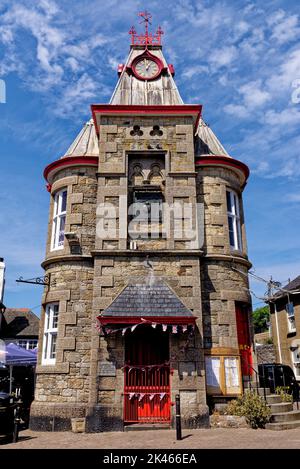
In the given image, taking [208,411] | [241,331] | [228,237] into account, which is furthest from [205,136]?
[208,411]

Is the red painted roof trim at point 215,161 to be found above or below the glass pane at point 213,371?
above

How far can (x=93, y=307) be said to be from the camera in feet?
41.0

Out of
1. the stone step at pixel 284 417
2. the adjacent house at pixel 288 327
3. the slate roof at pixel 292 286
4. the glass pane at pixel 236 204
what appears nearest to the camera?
the stone step at pixel 284 417

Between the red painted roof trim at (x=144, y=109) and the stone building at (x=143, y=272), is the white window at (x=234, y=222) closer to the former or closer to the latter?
the stone building at (x=143, y=272)

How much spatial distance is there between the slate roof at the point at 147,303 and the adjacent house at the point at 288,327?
15279mm

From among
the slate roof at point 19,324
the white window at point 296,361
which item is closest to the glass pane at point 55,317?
the white window at point 296,361

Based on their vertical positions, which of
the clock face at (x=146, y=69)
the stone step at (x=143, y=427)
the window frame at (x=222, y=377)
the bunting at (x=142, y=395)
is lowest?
the stone step at (x=143, y=427)

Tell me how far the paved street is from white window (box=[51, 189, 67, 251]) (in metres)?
6.20

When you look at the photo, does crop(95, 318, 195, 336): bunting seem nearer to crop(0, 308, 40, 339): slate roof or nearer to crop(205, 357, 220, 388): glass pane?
crop(205, 357, 220, 388): glass pane

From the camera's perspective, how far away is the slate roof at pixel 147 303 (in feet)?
38.9

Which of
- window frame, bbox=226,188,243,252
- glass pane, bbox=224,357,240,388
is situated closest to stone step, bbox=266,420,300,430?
glass pane, bbox=224,357,240,388

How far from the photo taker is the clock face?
54.9 ft

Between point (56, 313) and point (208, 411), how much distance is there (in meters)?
5.77

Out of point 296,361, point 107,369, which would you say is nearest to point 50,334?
point 107,369
